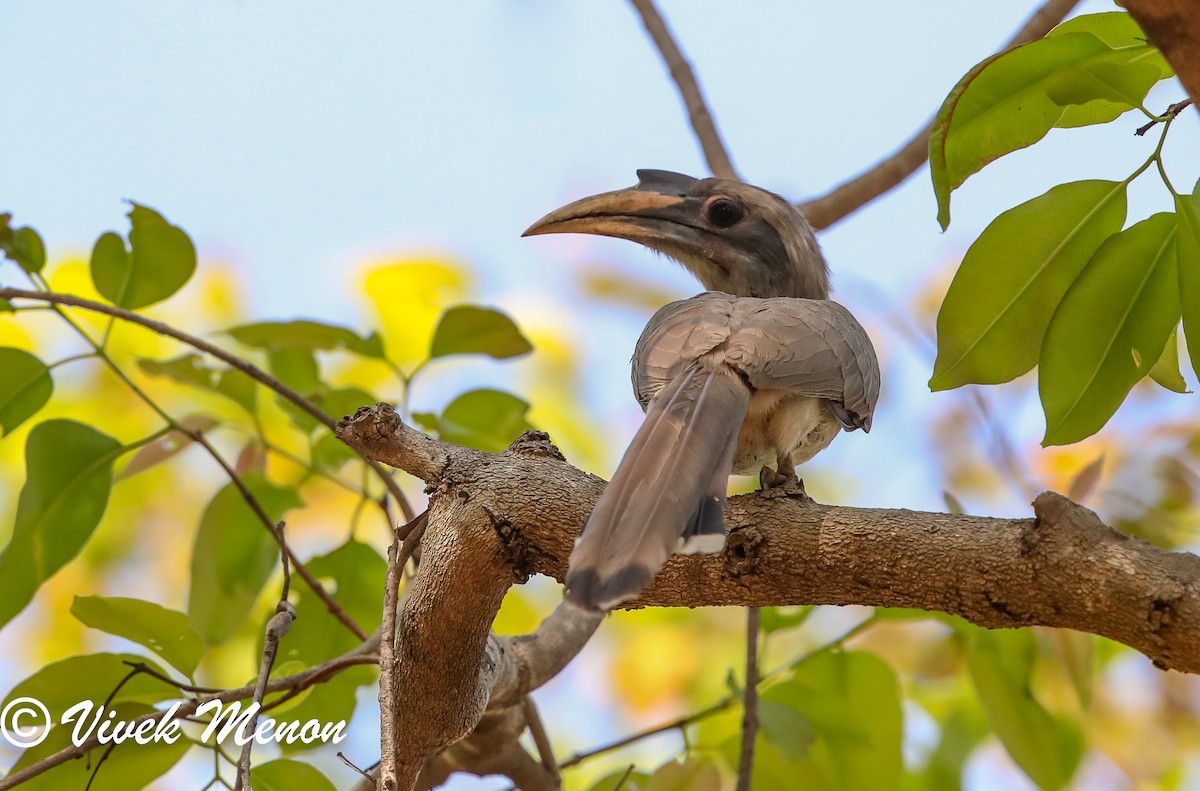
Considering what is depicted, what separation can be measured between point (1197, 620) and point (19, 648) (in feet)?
19.5

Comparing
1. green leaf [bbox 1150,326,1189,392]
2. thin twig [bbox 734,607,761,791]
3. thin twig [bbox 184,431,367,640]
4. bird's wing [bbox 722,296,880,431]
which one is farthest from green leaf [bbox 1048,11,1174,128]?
thin twig [bbox 184,431,367,640]

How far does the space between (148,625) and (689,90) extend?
2.88 meters

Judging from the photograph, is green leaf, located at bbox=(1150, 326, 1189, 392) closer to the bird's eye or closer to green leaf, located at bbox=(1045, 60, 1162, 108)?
green leaf, located at bbox=(1045, 60, 1162, 108)

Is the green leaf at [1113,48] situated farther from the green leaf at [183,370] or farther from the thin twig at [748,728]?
the green leaf at [183,370]

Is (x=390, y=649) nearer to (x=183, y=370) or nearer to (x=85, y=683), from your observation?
(x=85, y=683)

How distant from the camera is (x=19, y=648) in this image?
626 cm

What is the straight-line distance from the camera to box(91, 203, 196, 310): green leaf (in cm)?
306

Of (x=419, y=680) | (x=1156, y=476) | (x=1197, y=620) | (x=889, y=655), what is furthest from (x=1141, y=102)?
(x=889, y=655)

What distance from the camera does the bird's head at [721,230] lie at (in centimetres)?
363

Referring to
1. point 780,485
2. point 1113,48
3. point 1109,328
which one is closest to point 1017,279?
point 1109,328

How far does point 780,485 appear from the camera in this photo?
2344 mm

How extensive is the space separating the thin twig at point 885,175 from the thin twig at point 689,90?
1.07 ft

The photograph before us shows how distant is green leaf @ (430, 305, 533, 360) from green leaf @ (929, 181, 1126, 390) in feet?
3.99

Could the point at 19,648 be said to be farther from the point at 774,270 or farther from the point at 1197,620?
the point at 1197,620
